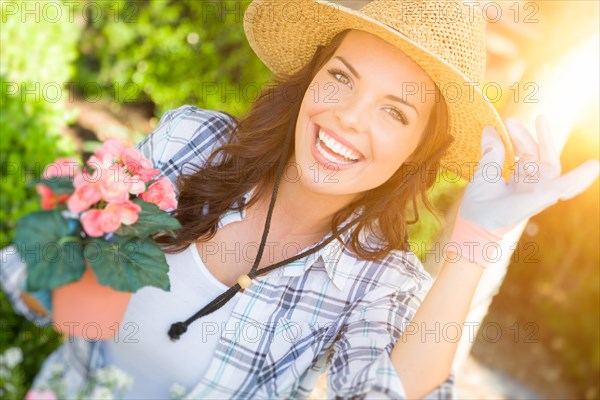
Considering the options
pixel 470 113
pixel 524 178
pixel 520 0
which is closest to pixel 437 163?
pixel 470 113

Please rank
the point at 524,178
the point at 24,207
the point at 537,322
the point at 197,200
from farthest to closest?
the point at 537,322 < the point at 24,207 < the point at 197,200 < the point at 524,178

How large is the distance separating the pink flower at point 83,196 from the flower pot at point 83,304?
15 centimetres

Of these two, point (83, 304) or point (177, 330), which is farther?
point (177, 330)

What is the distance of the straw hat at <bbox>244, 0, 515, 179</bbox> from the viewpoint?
1.82 metres

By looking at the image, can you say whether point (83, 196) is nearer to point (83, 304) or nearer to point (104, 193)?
point (104, 193)

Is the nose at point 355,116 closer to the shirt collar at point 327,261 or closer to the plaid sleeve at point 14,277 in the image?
the shirt collar at point 327,261

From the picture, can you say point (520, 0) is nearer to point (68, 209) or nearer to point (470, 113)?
point (470, 113)

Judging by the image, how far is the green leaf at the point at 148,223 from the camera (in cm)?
128

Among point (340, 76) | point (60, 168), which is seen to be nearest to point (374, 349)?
point (340, 76)

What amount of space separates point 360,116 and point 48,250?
0.99m

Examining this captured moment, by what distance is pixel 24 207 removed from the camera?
2834mm

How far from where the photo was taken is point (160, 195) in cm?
138

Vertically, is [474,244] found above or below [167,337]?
above

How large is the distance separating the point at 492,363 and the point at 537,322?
0.62 m
